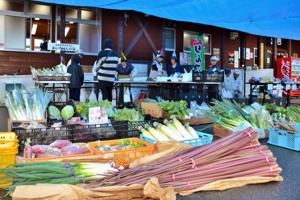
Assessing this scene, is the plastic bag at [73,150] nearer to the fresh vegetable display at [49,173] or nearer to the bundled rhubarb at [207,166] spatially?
the fresh vegetable display at [49,173]

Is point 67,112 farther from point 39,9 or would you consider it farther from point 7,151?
point 39,9

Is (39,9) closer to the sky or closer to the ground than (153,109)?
closer to the sky

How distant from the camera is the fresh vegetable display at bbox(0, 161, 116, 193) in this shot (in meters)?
1.66

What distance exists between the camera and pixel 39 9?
10.8 meters

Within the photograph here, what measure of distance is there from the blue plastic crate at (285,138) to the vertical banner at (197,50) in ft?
33.8

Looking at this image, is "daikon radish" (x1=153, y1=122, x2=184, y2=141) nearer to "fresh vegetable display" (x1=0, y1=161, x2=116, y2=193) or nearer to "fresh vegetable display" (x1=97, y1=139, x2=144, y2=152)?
"fresh vegetable display" (x1=97, y1=139, x2=144, y2=152)

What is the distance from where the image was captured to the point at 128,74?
9.63 meters

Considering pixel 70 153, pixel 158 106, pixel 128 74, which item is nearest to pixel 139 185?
pixel 70 153

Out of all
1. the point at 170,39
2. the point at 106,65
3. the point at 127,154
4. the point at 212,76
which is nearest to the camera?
the point at 127,154

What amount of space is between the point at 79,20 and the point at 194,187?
10789 mm

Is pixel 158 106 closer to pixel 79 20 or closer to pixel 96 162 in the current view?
pixel 96 162

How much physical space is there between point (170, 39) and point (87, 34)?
3923mm

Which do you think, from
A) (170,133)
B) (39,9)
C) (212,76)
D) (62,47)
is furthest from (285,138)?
(39,9)

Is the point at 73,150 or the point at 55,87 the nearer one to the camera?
the point at 73,150
